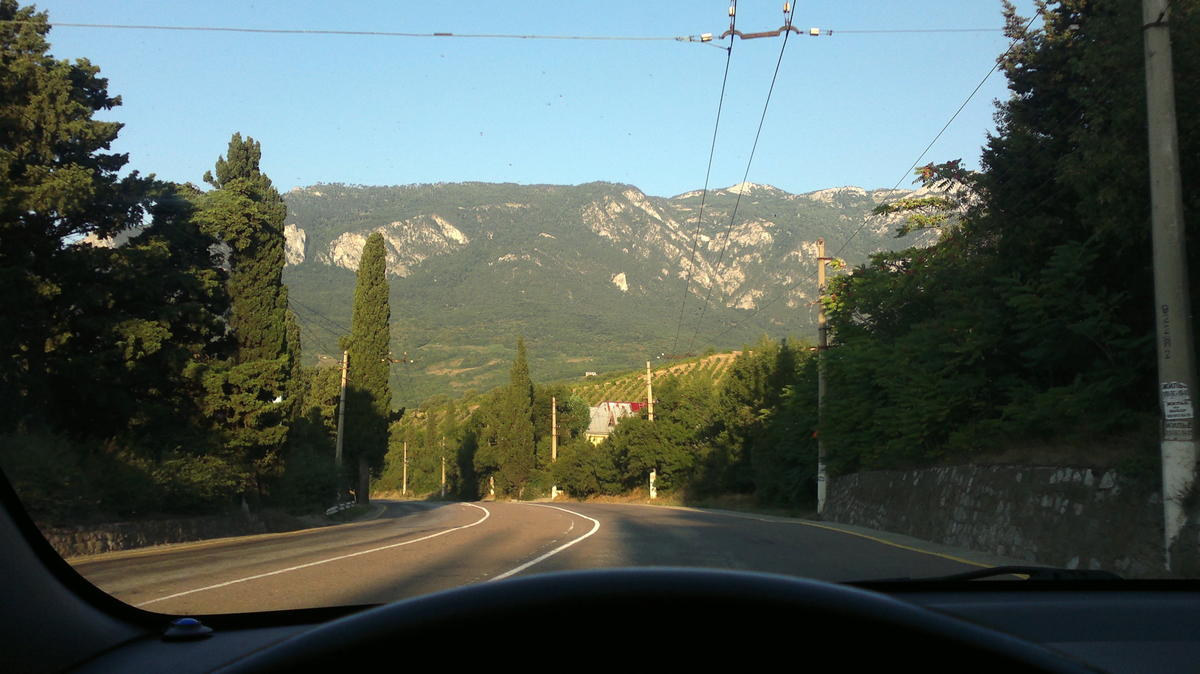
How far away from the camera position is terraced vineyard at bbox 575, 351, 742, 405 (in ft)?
387

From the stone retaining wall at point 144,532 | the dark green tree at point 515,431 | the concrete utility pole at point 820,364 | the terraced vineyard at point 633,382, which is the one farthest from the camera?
the terraced vineyard at point 633,382

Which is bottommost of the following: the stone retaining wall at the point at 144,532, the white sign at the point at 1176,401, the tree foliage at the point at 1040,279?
the stone retaining wall at the point at 144,532

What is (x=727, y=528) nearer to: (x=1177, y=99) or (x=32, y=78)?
(x=1177, y=99)

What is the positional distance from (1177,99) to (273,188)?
86.7 ft

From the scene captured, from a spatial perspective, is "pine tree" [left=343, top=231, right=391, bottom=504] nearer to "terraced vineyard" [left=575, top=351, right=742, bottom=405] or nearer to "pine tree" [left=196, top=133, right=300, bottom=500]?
"pine tree" [left=196, top=133, right=300, bottom=500]

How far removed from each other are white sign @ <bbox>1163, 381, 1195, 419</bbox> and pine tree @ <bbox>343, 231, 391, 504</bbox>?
4207 centimetres

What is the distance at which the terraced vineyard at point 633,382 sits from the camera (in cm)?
11788

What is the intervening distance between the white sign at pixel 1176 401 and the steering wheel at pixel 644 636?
10167 millimetres

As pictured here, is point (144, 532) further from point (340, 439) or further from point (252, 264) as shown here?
point (340, 439)

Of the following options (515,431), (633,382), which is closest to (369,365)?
(515,431)

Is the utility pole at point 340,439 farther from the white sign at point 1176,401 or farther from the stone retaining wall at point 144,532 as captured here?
the white sign at point 1176,401

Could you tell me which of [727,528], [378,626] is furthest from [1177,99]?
[378,626]

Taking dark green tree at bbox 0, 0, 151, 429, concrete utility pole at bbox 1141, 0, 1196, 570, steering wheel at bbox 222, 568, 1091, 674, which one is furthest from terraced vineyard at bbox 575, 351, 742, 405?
steering wheel at bbox 222, 568, 1091, 674

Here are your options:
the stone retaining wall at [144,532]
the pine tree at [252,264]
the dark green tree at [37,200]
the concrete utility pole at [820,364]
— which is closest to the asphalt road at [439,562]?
A: the stone retaining wall at [144,532]
